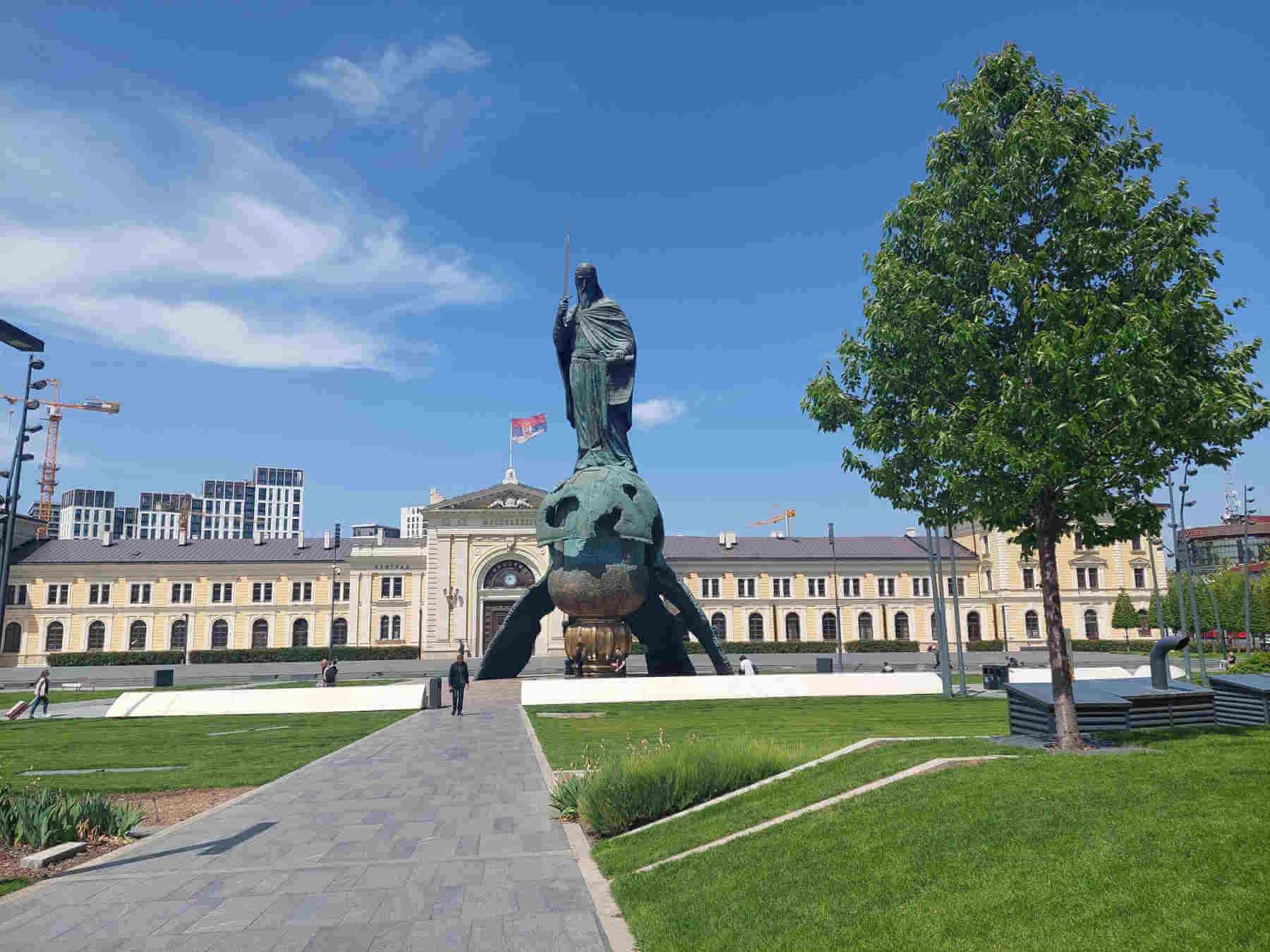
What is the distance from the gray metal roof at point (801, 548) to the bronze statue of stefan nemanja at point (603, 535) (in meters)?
43.6

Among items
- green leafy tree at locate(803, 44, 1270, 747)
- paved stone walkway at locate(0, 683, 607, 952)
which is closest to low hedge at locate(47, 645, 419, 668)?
paved stone walkway at locate(0, 683, 607, 952)

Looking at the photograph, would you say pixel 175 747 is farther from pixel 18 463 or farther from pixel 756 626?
pixel 756 626

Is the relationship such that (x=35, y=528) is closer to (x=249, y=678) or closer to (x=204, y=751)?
(x=249, y=678)

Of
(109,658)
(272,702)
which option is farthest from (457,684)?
(109,658)

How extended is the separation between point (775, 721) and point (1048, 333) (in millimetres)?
12118

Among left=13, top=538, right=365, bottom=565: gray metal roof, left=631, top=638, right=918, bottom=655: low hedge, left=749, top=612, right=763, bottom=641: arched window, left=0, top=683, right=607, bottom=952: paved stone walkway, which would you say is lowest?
left=631, top=638, right=918, bottom=655: low hedge

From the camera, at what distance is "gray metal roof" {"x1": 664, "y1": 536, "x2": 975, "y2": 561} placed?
7838cm

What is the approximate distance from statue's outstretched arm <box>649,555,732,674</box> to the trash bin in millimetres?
9390

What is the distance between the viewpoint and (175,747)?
18.7m

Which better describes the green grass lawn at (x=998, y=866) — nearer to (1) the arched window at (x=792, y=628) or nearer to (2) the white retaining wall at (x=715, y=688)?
(2) the white retaining wall at (x=715, y=688)

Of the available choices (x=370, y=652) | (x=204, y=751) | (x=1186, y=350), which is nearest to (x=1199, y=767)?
(x=1186, y=350)

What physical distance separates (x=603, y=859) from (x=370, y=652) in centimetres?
6059

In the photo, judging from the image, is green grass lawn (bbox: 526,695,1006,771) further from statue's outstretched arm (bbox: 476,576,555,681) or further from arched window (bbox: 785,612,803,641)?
arched window (bbox: 785,612,803,641)

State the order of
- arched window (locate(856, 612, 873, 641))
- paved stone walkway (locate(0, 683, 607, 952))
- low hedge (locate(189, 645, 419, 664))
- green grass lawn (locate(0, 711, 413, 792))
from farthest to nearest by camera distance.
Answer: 1. arched window (locate(856, 612, 873, 641))
2. low hedge (locate(189, 645, 419, 664))
3. green grass lawn (locate(0, 711, 413, 792))
4. paved stone walkway (locate(0, 683, 607, 952))
